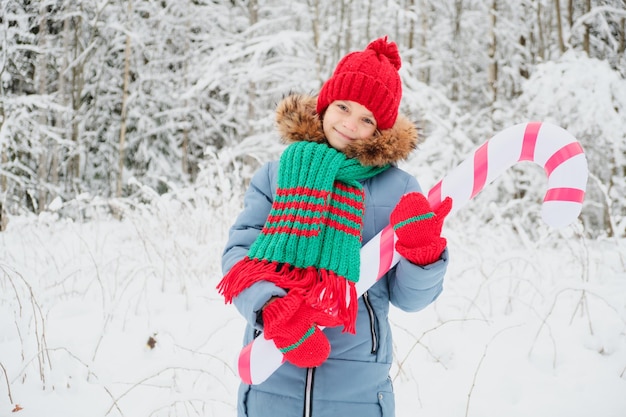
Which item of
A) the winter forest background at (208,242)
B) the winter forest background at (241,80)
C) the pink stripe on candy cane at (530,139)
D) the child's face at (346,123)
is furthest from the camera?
the winter forest background at (241,80)

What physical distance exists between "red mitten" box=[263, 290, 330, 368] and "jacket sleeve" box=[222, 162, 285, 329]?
36 millimetres

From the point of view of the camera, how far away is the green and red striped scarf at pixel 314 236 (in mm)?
1149

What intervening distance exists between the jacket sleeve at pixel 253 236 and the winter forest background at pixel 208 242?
2.10 ft

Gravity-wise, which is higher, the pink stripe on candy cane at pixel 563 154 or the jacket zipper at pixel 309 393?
the pink stripe on candy cane at pixel 563 154

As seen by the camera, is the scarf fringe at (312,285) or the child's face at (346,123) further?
the child's face at (346,123)

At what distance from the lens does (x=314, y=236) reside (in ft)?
4.01

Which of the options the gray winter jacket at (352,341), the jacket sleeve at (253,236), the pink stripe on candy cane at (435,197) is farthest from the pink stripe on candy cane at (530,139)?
the jacket sleeve at (253,236)

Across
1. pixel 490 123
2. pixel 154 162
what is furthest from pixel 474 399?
pixel 154 162

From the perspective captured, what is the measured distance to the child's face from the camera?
4.66ft

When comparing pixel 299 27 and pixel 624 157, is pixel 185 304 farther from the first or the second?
pixel 299 27

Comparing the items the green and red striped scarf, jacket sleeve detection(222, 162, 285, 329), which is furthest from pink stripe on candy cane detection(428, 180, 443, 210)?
jacket sleeve detection(222, 162, 285, 329)

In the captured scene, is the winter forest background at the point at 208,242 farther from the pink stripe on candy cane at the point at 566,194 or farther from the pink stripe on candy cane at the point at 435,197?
the pink stripe on candy cane at the point at 566,194

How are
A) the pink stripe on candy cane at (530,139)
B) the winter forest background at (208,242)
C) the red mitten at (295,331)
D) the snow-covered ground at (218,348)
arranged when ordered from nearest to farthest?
the red mitten at (295,331) < the pink stripe on candy cane at (530,139) < the snow-covered ground at (218,348) < the winter forest background at (208,242)

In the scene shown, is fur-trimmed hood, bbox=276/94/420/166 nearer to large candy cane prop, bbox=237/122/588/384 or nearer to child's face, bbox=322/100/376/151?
child's face, bbox=322/100/376/151
